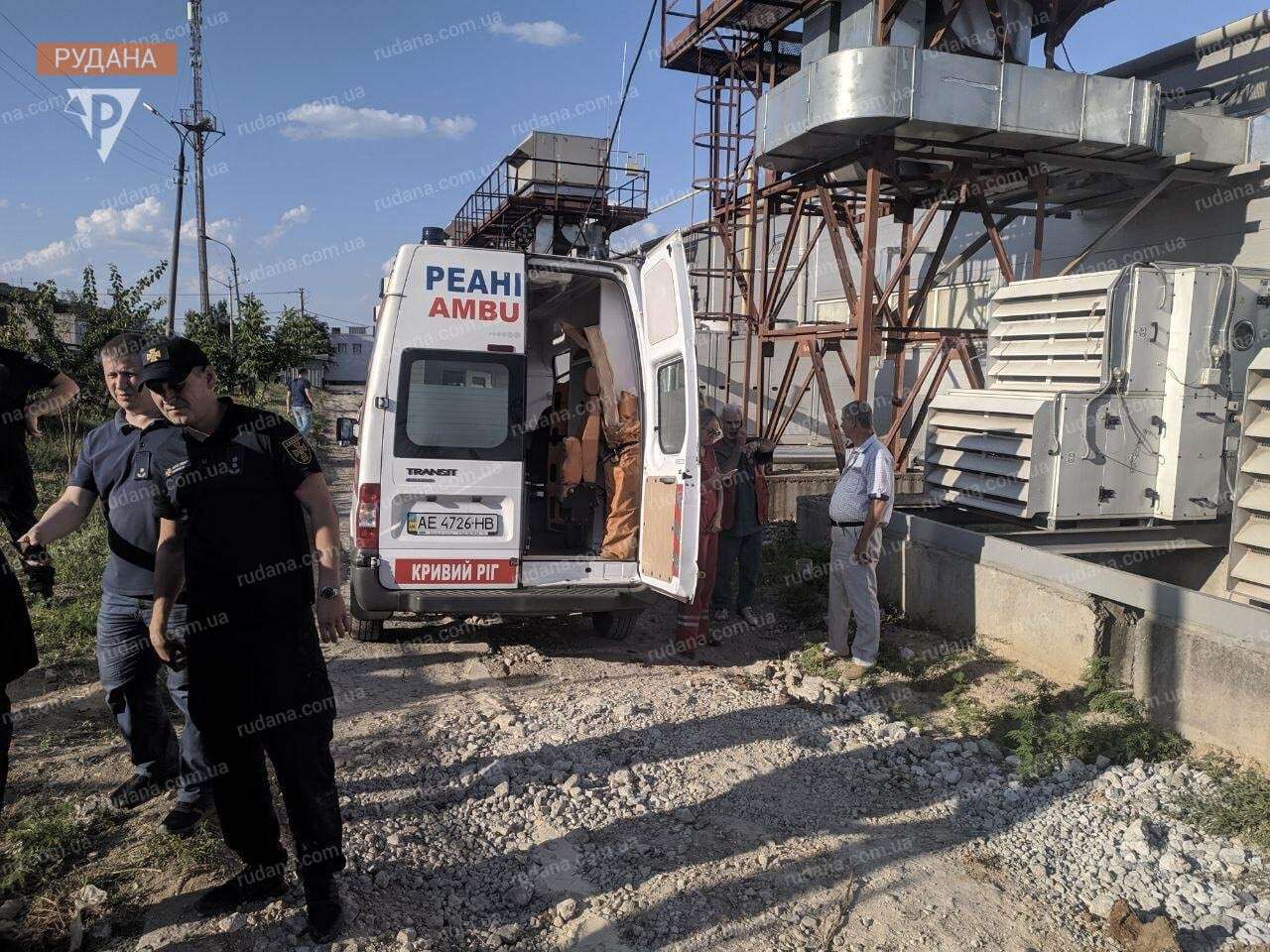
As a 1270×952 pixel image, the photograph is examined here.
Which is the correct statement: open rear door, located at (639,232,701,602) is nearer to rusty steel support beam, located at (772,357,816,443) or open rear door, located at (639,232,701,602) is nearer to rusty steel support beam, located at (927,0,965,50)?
rusty steel support beam, located at (772,357,816,443)

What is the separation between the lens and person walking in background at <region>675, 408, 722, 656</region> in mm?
5871

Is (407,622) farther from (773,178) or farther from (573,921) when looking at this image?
(773,178)

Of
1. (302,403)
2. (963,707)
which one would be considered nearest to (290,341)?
(302,403)

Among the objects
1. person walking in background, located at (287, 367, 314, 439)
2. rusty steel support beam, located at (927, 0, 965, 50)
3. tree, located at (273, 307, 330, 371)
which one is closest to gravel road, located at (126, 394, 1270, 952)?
rusty steel support beam, located at (927, 0, 965, 50)

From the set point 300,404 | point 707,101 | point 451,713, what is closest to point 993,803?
point 451,713

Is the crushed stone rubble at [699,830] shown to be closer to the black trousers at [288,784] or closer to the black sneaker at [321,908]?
the black sneaker at [321,908]

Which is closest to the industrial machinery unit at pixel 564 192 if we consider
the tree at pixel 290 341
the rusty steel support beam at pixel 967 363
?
the tree at pixel 290 341

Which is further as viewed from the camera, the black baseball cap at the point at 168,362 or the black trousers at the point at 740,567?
the black trousers at the point at 740,567

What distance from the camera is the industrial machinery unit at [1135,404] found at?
6.44 m

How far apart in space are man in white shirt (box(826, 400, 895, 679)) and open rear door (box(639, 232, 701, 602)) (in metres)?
1.03

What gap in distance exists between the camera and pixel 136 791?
350 centimetres

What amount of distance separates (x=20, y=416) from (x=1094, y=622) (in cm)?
589

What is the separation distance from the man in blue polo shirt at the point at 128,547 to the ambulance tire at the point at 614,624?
297 centimetres

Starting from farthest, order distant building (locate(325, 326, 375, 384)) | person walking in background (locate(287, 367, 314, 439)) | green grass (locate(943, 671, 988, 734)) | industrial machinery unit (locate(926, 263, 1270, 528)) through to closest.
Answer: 1. distant building (locate(325, 326, 375, 384))
2. person walking in background (locate(287, 367, 314, 439))
3. industrial machinery unit (locate(926, 263, 1270, 528))
4. green grass (locate(943, 671, 988, 734))
